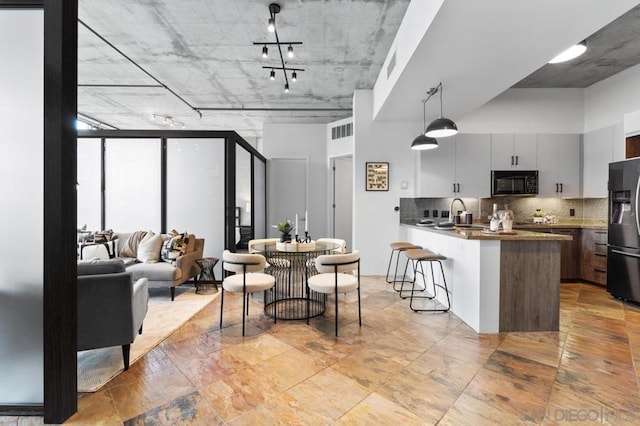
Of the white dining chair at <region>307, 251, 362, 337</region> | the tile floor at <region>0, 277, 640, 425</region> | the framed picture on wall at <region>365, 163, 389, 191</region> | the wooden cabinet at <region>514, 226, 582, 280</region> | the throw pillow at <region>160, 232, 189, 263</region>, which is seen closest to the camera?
the tile floor at <region>0, 277, 640, 425</region>

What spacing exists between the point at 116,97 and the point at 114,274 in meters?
5.11

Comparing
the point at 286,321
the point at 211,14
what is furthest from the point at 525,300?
the point at 211,14

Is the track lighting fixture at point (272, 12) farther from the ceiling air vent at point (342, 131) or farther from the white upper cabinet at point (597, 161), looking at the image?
the white upper cabinet at point (597, 161)

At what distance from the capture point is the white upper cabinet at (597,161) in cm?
442

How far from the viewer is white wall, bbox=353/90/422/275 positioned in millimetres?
5133

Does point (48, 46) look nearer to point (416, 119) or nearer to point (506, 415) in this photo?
point (506, 415)

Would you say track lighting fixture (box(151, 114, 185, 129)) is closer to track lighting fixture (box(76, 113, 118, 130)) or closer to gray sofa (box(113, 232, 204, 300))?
track lighting fixture (box(76, 113, 118, 130))

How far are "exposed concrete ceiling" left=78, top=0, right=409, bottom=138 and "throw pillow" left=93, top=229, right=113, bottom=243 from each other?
2575 mm

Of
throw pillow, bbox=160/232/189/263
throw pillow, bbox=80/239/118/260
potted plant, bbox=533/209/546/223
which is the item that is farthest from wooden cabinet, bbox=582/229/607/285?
throw pillow, bbox=80/239/118/260

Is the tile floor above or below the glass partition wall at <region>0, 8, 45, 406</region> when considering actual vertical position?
below

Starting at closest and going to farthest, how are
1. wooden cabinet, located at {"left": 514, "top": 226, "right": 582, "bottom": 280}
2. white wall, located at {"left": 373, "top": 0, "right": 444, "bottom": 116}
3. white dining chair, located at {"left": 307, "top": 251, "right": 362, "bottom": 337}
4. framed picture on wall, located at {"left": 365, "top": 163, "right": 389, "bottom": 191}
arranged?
1. white wall, located at {"left": 373, "top": 0, "right": 444, "bottom": 116}
2. white dining chair, located at {"left": 307, "top": 251, "right": 362, "bottom": 337}
3. wooden cabinet, located at {"left": 514, "top": 226, "right": 582, "bottom": 280}
4. framed picture on wall, located at {"left": 365, "top": 163, "right": 389, "bottom": 191}

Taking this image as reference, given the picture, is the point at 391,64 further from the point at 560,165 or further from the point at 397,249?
the point at 560,165

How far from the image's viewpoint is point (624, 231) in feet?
12.2

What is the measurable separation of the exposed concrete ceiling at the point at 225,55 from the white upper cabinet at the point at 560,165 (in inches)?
126
